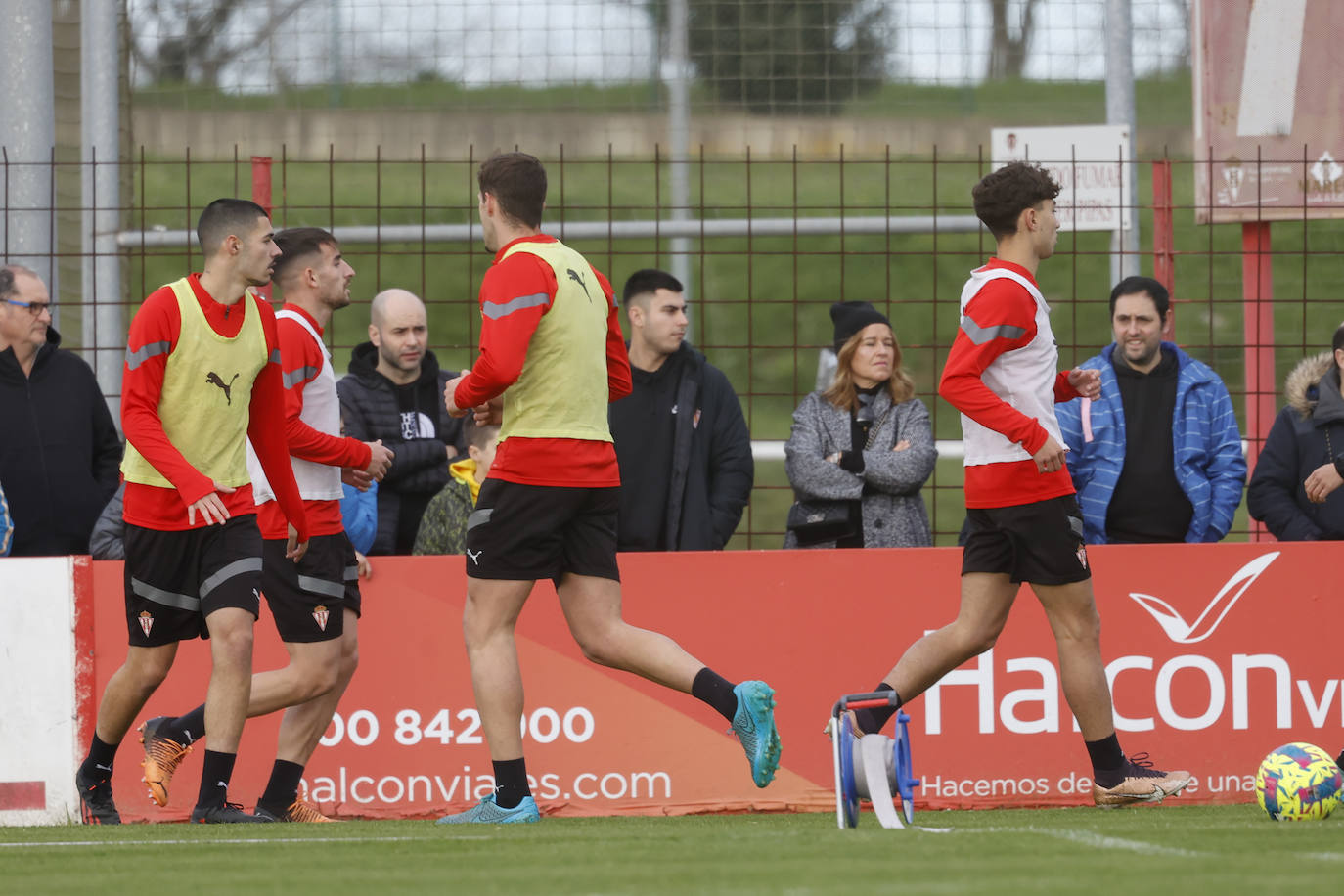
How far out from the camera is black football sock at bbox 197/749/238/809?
22.1 ft

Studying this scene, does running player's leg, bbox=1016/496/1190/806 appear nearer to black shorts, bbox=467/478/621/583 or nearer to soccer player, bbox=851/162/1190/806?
soccer player, bbox=851/162/1190/806

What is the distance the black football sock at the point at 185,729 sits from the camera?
716 centimetres

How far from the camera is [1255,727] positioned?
26.1 ft

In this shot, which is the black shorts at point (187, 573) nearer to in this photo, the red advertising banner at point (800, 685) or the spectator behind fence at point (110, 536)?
the red advertising banner at point (800, 685)

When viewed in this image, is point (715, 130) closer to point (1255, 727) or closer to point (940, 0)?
point (940, 0)

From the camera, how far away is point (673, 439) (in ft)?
28.5

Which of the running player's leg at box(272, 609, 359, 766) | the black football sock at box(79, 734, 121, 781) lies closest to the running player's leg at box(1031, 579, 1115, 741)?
the running player's leg at box(272, 609, 359, 766)

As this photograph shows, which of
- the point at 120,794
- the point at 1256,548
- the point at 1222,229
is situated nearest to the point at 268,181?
the point at 120,794

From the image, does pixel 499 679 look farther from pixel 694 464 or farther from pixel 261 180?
pixel 261 180

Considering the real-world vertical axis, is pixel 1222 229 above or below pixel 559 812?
above

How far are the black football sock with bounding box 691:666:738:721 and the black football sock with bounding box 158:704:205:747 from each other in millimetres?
2053

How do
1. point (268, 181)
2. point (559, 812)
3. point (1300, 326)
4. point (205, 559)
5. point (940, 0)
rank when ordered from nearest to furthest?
point (205, 559) → point (559, 812) → point (268, 181) → point (1300, 326) → point (940, 0)

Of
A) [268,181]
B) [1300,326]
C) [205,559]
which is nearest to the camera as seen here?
[205,559]

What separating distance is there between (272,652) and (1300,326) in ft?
17.8
